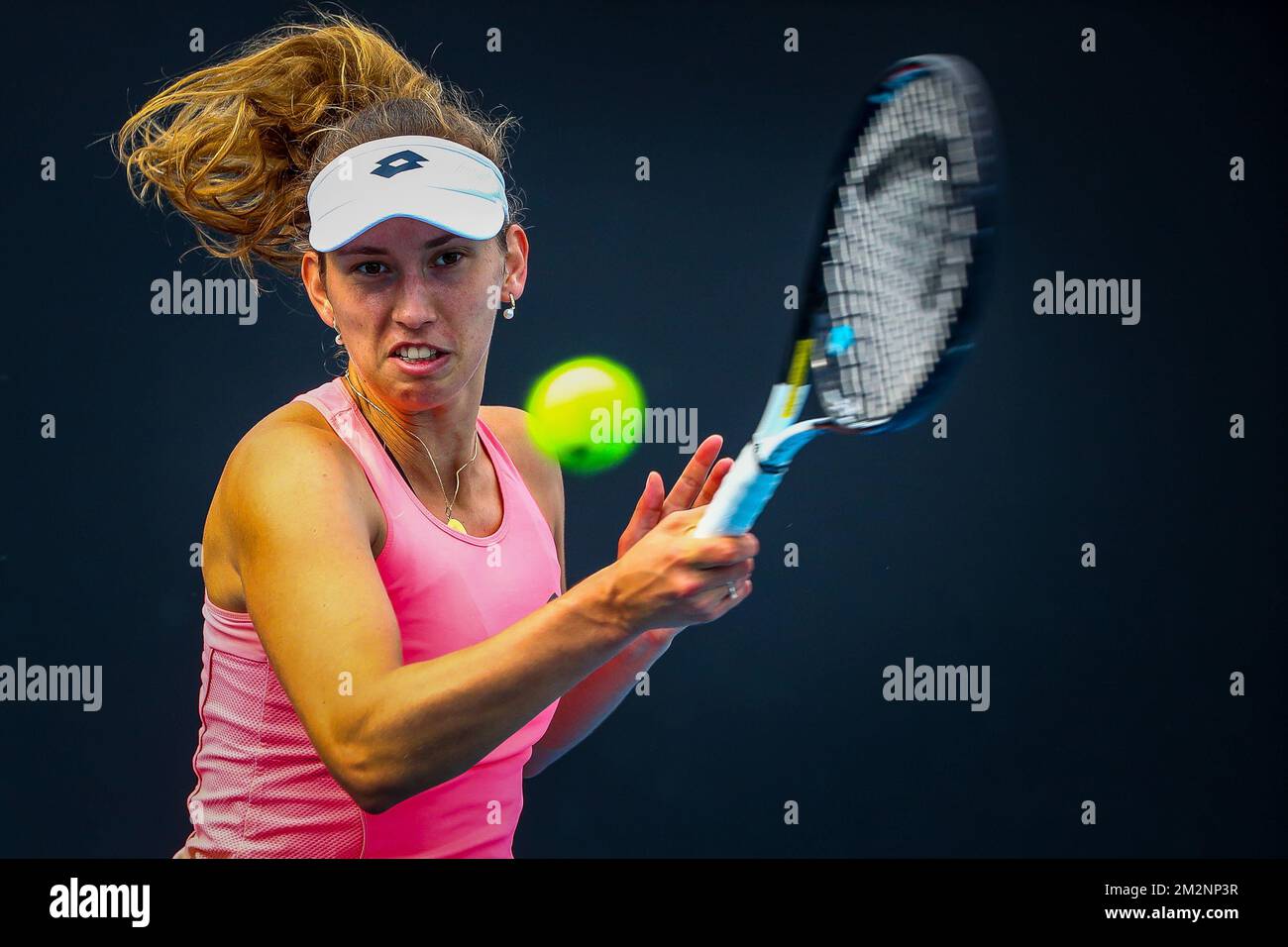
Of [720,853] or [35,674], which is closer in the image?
[35,674]

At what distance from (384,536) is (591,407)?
156 cm

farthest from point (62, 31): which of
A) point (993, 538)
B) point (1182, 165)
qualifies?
point (1182, 165)

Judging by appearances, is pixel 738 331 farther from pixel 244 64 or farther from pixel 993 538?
pixel 244 64

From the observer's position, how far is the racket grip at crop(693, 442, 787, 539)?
3.21 feet

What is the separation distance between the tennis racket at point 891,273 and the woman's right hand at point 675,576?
0.06 feet

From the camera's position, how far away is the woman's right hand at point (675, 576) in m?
0.98

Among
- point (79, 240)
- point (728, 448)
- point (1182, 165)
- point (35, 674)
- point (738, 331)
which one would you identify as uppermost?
point (1182, 165)

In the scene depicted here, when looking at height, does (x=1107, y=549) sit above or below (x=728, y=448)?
below

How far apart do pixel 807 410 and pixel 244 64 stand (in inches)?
62.1

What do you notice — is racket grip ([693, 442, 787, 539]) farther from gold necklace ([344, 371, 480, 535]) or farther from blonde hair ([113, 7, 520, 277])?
blonde hair ([113, 7, 520, 277])

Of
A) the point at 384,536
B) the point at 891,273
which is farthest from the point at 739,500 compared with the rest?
the point at 384,536

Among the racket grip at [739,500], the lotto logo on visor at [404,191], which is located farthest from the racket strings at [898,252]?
the lotto logo on visor at [404,191]

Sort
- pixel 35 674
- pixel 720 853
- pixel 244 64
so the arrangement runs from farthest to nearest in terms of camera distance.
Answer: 1. pixel 720 853
2. pixel 35 674
3. pixel 244 64

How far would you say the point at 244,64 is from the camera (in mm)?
1499
